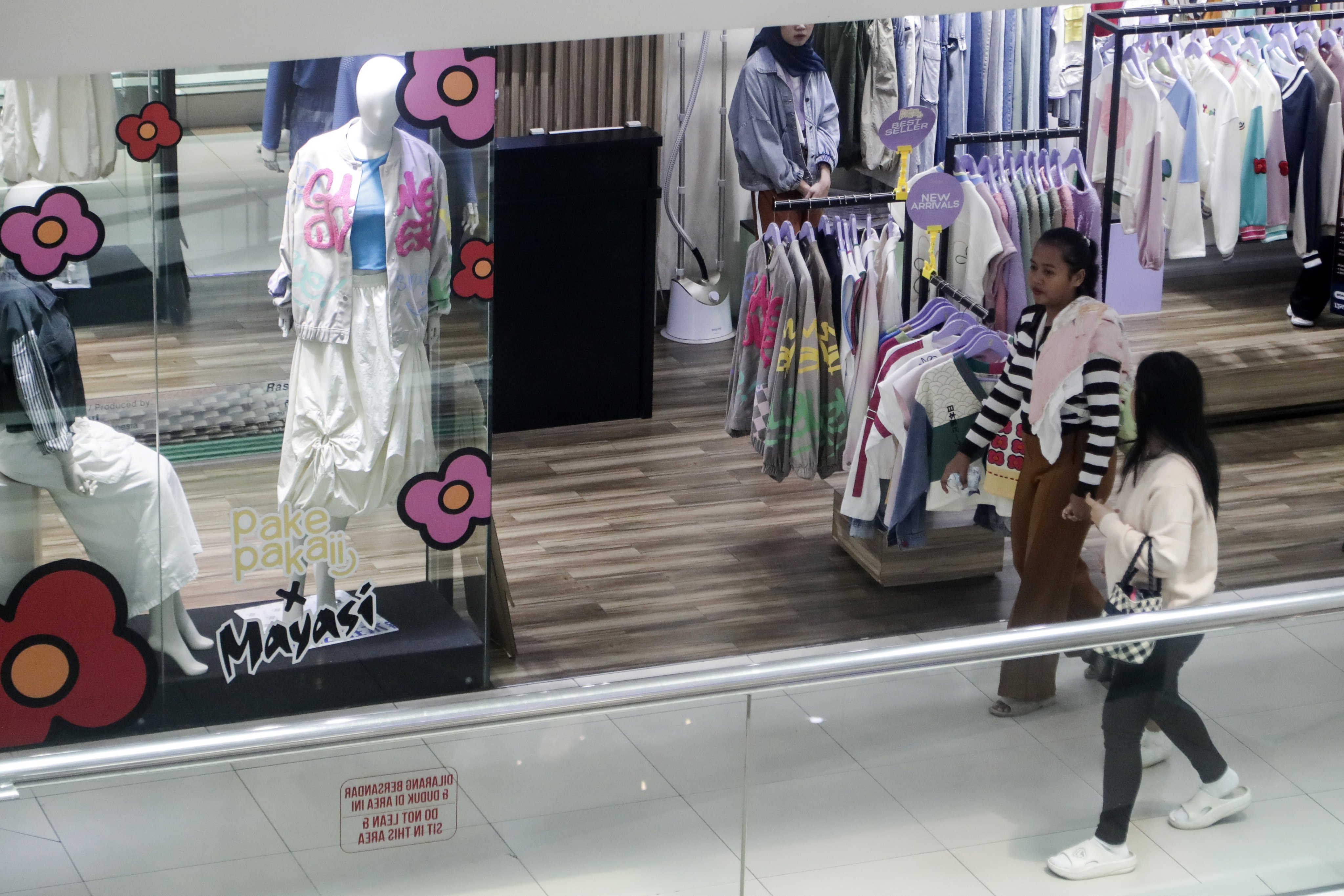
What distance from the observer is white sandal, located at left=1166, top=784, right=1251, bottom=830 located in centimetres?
378

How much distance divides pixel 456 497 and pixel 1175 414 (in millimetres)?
2078

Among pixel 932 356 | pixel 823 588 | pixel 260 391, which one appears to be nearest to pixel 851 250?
pixel 932 356

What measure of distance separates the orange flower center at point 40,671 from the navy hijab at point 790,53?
4483mm

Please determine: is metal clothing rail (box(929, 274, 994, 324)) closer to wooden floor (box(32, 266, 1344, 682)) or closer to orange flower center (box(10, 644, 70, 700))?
wooden floor (box(32, 266, 1344, 682))

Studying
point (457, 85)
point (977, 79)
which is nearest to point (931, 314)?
point (457, 85)

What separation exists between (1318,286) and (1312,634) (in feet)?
16.0

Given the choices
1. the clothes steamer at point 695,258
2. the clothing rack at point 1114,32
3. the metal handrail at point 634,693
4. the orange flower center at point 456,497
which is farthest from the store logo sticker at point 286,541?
the clothes steamer at point 695,258

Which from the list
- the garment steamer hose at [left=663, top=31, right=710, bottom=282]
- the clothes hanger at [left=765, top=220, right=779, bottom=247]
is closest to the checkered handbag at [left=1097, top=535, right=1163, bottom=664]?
the clothes hanger at [left=765, top=220, right=779, bottom=247]

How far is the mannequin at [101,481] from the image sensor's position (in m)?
4.42

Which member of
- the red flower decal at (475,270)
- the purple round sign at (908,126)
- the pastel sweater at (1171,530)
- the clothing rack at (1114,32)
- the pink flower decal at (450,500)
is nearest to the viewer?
the pastel sweater at (1171,530)

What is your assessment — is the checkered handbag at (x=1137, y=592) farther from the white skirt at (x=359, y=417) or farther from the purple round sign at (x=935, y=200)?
the white skirt at (x=359, y=417)

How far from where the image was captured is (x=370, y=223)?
4.66 metres

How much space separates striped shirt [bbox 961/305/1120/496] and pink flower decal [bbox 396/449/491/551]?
1535 mm

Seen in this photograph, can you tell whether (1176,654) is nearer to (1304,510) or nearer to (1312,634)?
(1312,634)
